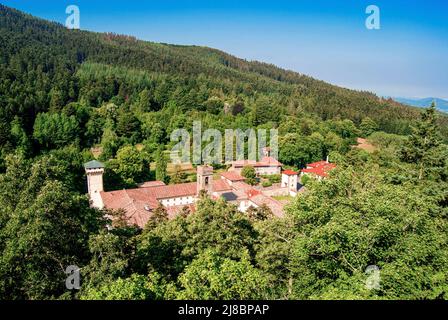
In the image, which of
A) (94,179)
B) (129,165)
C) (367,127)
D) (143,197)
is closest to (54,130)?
(129,165)

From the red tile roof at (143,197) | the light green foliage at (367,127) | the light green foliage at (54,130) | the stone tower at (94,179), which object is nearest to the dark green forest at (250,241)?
the red tile roof at (143,197)

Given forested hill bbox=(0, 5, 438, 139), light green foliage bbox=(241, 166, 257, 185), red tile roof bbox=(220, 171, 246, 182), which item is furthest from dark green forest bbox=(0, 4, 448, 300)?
forested hill bbox=(0, 5, 438, 139)

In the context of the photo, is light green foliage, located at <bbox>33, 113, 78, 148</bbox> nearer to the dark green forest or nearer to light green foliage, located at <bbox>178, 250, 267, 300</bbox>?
the dark green forest

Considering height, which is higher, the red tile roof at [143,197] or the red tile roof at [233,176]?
the red tile roof at [233,176]

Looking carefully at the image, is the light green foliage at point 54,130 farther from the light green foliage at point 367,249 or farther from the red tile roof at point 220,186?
the light green foliage at point 367,249

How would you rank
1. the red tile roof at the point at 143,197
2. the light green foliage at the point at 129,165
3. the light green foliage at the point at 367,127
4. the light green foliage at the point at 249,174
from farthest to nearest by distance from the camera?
the light green foliage at the point at 367,127, the light green foliage at the point at 249,174, the light green foliage at the point at 129,165, the red tile roof at the point at 143,197

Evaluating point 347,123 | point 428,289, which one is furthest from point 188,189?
point 347,123
